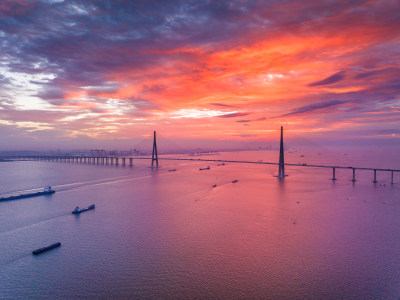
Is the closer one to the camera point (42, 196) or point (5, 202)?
point (5, 202)

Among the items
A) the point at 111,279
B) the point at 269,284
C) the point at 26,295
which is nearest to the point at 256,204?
the point at 269,284

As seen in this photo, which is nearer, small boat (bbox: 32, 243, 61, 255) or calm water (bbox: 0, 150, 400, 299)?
calm water (bbox: 0, 150, 400, 299)

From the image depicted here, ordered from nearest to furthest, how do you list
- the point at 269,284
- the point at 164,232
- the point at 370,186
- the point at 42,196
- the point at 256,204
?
the point at 269,284, the point at 164,232, the point at 256,204, the point at 42,196, the point at 370,186

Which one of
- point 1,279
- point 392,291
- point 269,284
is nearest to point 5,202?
point 1,279

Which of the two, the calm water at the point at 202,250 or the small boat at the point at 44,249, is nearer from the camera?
the calm water at the point at 202,250

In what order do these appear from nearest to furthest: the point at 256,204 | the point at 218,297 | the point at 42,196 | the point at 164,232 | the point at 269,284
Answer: the point at 218,297, the point at 269,284, the point at 164,232, the point at 256,204, the point at 42,196

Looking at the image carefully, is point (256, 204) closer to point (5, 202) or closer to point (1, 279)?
point (1, 279)

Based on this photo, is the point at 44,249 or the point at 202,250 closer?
the point at 44,249

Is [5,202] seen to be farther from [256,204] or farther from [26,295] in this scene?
[256,204]

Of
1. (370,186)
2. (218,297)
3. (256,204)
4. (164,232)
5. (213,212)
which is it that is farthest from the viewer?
(370,186)
